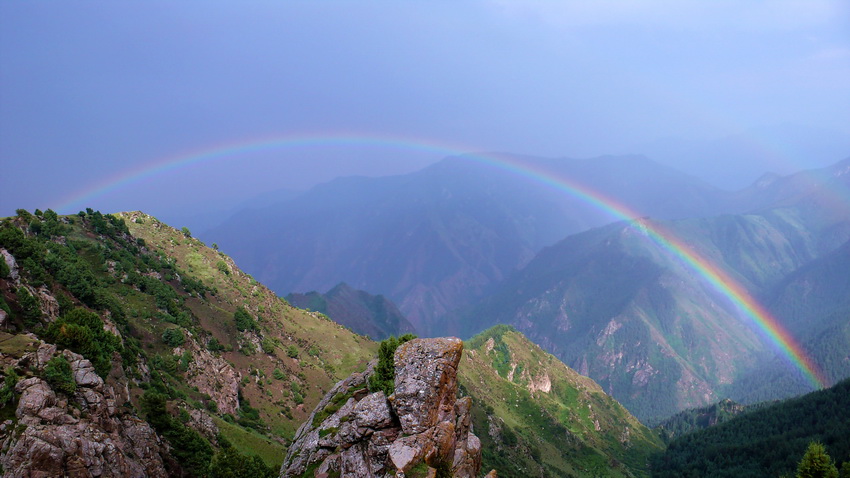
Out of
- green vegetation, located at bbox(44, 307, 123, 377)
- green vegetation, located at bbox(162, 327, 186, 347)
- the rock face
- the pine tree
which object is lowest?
the pine tree

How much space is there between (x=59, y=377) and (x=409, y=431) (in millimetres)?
29409

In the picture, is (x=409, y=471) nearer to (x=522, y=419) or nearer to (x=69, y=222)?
(x=69, y=222)

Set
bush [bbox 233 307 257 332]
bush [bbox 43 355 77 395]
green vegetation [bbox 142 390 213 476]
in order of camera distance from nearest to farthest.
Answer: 1. bush [bbox 43 355 77 395]
2. green vegetation [bbox 142 390 213 476]
3. bush [bbox 233 307 257 332]

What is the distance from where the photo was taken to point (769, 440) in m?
156

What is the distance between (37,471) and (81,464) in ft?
8.71

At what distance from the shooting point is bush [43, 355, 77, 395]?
3478 centimetres

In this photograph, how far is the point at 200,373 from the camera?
7488 cm

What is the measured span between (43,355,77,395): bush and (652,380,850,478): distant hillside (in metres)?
171

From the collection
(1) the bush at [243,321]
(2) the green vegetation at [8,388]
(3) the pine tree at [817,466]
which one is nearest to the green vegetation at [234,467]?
(2) the green vegetation at [8,388]

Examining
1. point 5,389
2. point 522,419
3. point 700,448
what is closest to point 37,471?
point 5,389

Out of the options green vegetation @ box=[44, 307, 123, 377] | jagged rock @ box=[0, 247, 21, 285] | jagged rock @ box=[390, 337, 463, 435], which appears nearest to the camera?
jagged rock @ box=[390, 337, 463, 435]

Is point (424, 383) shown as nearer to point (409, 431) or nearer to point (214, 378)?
point (409, 431)

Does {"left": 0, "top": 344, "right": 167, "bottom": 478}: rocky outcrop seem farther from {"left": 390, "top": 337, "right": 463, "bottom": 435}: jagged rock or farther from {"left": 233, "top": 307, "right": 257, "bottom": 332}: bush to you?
{"left": 233, "top": 307, "right": 257, "bottom": 332}: bush

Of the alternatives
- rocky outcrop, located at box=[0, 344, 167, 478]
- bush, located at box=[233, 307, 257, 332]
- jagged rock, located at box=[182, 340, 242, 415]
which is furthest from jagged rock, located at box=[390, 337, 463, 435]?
bush, located at box=[233, 307, 257, 332]
